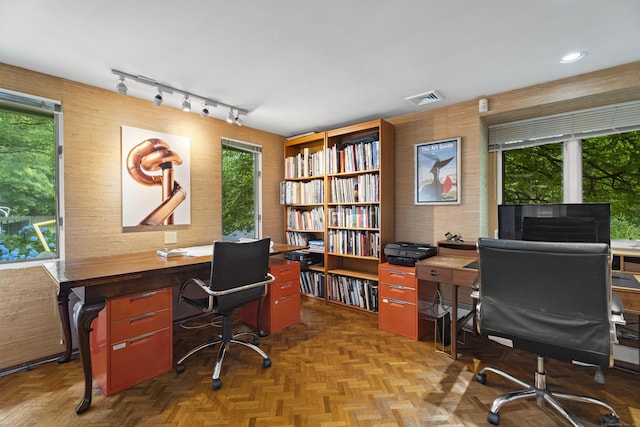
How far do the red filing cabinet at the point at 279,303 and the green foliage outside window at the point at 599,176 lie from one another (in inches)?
100

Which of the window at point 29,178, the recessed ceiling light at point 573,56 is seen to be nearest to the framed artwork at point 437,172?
the recessed ceiling light at point 573,56

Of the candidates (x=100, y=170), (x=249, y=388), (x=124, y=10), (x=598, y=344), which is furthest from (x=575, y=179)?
(x=100, y=170)

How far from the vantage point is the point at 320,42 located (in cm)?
193

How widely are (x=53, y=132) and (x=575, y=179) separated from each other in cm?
474

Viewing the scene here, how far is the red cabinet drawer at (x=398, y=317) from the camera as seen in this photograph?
2.66m

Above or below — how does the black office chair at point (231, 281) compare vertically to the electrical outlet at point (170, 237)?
below

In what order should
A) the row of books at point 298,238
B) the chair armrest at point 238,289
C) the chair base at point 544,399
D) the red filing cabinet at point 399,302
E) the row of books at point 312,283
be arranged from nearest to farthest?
the chair base at point 544,399
the chair armrest at point 238,289
the red filing cabinet at point 399,302
the row of books at point 312,283
the row of books at point 298,238

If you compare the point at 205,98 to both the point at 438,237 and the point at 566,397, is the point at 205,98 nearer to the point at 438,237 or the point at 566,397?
the point at 438,237

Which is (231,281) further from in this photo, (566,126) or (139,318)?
(566,126)

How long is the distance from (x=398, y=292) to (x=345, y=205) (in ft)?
4.40

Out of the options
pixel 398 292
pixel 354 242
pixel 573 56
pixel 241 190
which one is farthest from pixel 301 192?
pixel 573 56

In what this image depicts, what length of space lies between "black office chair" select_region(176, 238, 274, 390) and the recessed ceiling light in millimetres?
2667

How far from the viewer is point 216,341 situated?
2.39 metres

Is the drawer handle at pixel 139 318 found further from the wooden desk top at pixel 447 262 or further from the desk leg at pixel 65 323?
the wooden desk top at pixel 447 262
